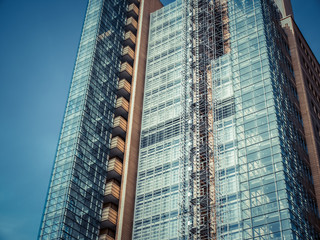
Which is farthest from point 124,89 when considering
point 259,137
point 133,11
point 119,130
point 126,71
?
point 259,137

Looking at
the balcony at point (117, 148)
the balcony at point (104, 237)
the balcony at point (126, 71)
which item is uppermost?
the balcony at point (126, 71)

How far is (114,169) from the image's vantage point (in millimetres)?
64062

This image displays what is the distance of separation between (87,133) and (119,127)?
5998 mm

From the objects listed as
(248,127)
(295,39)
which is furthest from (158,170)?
→ (295,39)

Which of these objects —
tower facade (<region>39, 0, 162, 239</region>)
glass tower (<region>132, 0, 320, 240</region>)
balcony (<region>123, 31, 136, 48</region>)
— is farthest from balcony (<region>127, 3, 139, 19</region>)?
glass tower (<region>132, 0, 320, 240</region>)

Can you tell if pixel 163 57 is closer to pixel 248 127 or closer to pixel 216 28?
pixel 216 28

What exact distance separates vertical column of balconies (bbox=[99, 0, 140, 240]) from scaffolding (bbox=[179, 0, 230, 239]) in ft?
31.9

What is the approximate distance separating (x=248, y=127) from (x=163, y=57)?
2722cm

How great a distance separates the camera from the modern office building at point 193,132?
50250 mm

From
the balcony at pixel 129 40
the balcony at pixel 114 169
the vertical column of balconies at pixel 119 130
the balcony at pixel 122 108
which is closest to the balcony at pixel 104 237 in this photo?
the vertical column of balconies at pixel 119 130

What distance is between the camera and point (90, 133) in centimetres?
6475

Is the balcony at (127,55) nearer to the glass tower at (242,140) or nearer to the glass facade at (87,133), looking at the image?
the glass facade at (87,133)

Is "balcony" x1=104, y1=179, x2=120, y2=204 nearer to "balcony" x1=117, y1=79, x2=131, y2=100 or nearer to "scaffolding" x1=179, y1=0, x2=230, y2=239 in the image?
"scaffolding" x1=179, y1=0, x2=230, y2=239

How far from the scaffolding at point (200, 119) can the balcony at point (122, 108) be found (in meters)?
9.87
